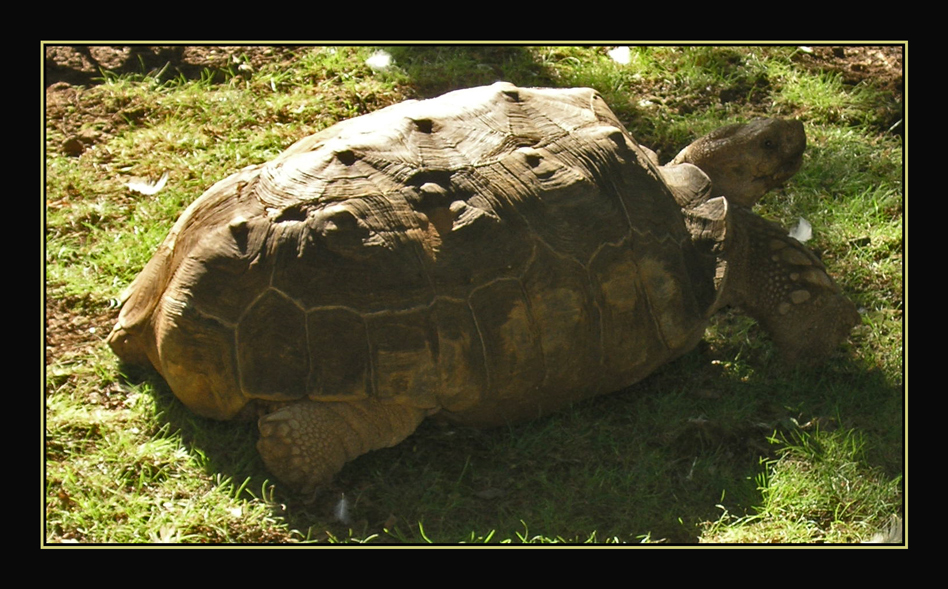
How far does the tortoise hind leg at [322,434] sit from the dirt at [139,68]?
3431mm

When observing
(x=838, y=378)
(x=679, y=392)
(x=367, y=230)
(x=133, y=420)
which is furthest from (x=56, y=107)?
(x=838, y=378)

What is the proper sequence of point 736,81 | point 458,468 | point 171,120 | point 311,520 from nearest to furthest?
point 311,520, point 458,468, point 171,120, point 736,81

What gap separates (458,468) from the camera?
4801mm

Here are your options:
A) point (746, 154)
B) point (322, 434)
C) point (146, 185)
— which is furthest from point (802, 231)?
point (146, 185)

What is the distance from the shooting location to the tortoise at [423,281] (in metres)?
4.48

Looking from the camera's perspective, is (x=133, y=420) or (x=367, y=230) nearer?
(x=367, y=230)

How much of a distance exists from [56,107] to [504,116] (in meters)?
3.84

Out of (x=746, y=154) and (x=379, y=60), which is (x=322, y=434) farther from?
(x=379, y=60)

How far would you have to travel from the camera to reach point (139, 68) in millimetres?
7691

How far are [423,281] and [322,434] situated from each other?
2.62ft

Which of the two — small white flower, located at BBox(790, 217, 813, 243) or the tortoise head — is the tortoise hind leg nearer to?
the tortoise head

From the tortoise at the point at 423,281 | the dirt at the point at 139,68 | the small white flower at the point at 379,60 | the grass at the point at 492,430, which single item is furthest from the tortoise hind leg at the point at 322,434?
the small white flower at the point at 379,60

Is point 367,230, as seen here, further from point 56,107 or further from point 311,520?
point 56,107

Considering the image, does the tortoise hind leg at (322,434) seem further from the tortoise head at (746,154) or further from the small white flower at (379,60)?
the small white flower at (379,60)
